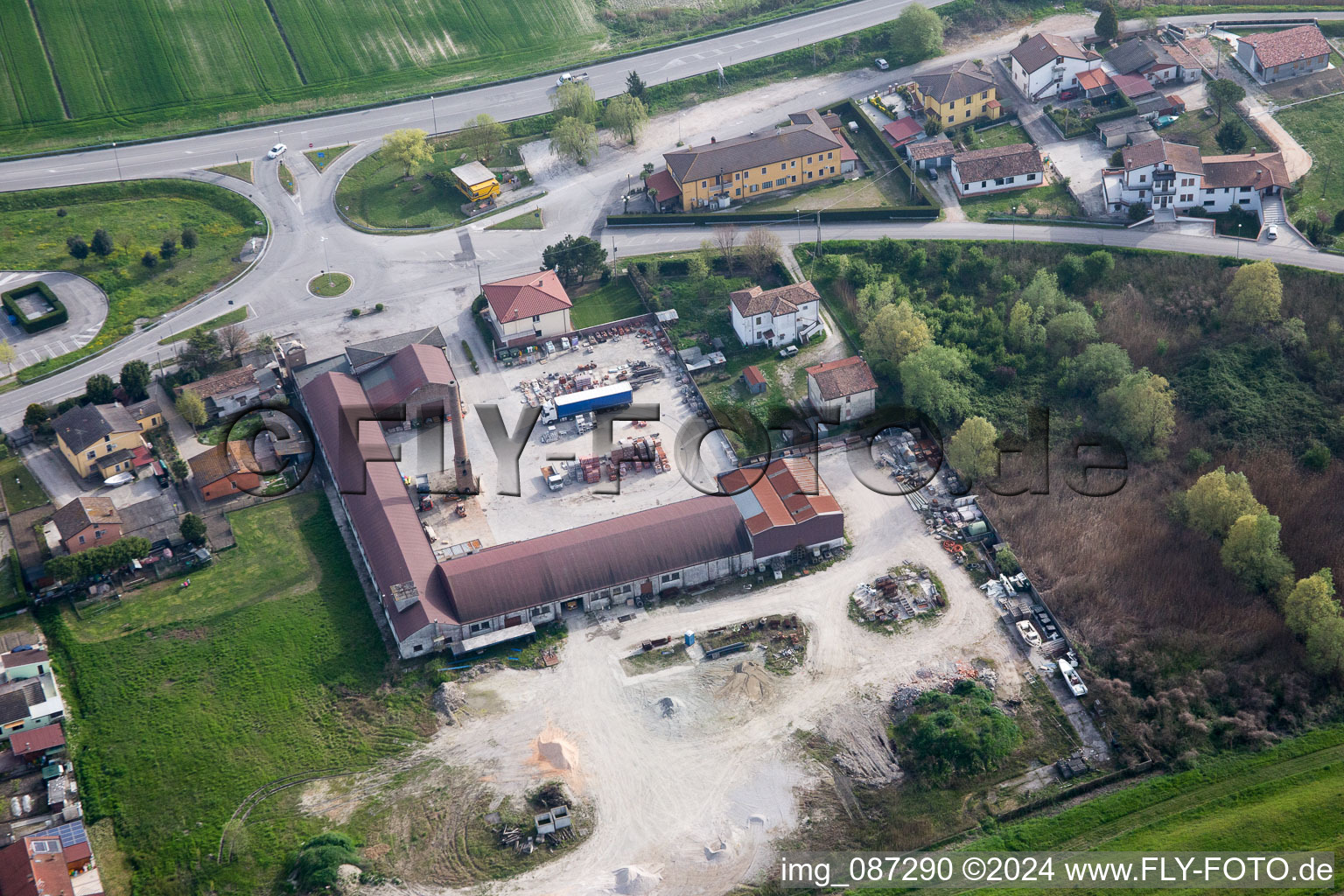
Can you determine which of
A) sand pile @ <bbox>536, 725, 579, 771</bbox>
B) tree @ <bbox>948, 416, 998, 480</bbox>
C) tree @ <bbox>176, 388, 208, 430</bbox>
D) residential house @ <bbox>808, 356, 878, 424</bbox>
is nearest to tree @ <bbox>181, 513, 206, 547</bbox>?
tree @ <bbox>176, 388, 208, 430</bbox>

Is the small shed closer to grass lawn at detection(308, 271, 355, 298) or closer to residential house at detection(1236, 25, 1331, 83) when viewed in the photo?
grass lawn at detection(308, 271, 355, 298)

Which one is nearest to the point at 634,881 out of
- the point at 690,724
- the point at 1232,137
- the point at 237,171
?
the point at 690,724

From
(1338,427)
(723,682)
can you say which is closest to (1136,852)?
(723,682)

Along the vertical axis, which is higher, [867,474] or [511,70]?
[511,70]

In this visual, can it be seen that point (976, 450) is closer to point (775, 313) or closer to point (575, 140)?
point (775, 313)

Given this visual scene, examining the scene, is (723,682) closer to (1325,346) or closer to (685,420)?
(685,420)
